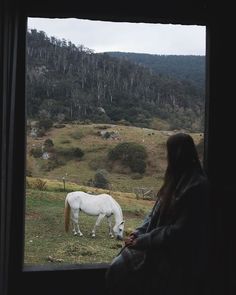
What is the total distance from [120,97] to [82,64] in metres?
0.31

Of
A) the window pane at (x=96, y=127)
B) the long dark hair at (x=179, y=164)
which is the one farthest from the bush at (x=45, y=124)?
the long dark hair at (x=179, y=164)

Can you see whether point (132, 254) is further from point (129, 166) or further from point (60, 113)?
point (60, 113)

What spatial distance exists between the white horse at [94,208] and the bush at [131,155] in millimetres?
239

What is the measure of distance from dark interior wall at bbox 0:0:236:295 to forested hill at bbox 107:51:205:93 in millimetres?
96

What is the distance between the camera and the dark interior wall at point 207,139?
2889mm

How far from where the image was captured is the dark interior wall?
289 centimetres

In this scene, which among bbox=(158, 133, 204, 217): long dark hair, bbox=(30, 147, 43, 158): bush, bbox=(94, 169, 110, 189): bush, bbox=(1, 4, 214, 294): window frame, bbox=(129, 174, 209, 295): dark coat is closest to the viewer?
bbox=(129, 174, 209, 295): dark coat

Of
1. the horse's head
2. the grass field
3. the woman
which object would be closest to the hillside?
the grass field

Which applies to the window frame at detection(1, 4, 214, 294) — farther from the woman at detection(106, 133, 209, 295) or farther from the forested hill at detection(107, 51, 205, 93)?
the woman at detection(106, 133, 209, 295)

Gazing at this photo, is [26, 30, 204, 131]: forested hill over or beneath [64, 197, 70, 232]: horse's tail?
over

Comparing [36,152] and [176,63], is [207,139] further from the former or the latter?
[36,152]

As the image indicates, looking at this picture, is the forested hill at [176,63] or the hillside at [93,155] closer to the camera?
the hillside at [93,155]

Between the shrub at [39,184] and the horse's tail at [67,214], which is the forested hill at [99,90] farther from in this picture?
the horse's tail at [67,214]

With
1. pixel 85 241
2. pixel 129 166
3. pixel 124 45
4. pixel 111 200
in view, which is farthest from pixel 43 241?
pixel 124 45
